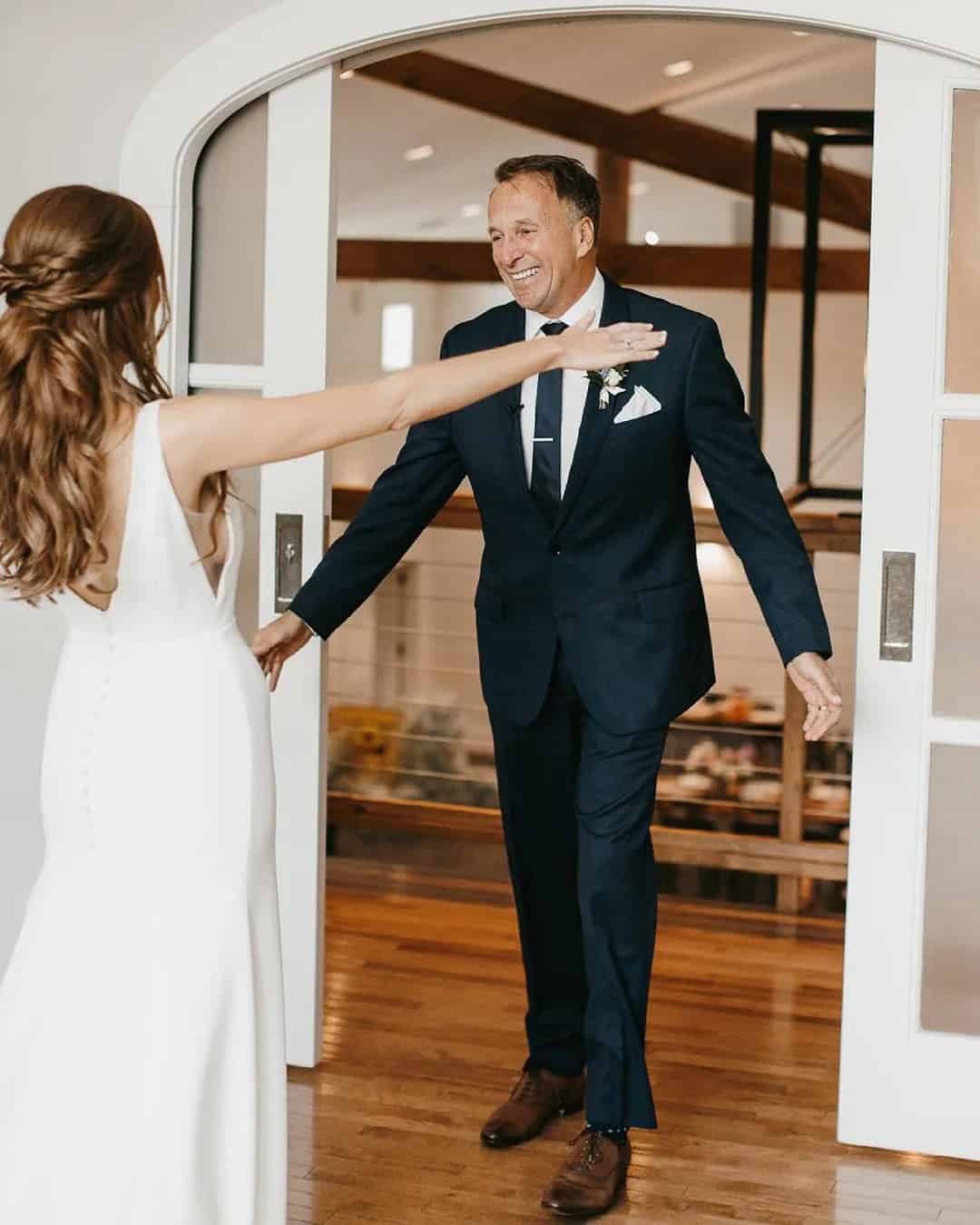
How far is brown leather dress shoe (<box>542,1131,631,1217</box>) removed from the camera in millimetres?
2820

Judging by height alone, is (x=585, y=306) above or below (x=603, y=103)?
below

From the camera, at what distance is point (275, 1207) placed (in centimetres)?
231

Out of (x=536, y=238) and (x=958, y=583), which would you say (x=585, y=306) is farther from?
(x=958, y=583)

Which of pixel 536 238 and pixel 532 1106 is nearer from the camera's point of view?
pixel 536 238

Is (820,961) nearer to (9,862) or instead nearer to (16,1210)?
(9,862)

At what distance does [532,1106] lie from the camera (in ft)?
10.5

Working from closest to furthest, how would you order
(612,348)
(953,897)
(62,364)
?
(62,364)
(612,348)
(953,897)

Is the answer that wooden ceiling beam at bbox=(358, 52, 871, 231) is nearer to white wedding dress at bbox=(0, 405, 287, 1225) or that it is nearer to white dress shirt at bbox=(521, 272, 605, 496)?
white dress shirt at bbox=(521, 272, 605, 496)

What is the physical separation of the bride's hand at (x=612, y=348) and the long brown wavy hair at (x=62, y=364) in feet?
1.74

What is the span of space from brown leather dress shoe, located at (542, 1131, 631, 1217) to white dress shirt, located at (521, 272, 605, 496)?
3.72ft

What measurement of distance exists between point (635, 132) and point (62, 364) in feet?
22.3

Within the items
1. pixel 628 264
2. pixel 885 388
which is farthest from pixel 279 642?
pixel 628 264

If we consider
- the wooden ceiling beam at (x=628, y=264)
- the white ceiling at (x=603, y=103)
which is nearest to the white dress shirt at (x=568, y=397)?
the white ceiling at (x=603, y=103)

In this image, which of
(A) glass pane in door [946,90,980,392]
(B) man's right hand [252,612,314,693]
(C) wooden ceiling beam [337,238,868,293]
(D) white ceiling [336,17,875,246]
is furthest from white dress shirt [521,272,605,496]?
(C) wooden ceiling beam [337,238,868,293]
